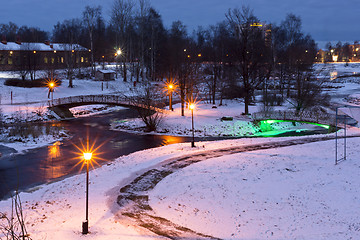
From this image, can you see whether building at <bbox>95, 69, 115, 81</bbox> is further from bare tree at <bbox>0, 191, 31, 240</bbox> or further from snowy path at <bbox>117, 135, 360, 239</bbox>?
bare tree at <bbox>0, 191, 31, 240</bbox>

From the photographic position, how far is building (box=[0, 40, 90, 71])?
231 feet

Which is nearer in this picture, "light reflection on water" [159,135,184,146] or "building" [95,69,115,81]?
"light reflection on water" [159,135,184,146]

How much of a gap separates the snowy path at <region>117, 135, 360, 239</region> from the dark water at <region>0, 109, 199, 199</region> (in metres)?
5.61

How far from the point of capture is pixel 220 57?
64000 millimetres

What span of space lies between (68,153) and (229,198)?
57.3ft

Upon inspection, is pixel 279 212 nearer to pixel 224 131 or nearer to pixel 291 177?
pixel 291 177

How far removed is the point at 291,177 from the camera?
2019cm

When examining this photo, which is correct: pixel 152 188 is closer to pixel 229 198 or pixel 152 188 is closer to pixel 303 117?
pixel 229 198

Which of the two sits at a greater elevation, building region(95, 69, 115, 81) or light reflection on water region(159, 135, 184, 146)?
building region(95, 69, 115, 81)

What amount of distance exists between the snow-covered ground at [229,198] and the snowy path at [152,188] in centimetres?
40

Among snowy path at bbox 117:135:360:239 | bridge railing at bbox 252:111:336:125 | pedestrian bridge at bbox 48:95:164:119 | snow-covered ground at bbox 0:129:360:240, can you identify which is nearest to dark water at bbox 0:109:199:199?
snow-covered ground at bbox 0:129:360:240

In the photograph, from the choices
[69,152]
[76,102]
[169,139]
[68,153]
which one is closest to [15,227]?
[68,153]

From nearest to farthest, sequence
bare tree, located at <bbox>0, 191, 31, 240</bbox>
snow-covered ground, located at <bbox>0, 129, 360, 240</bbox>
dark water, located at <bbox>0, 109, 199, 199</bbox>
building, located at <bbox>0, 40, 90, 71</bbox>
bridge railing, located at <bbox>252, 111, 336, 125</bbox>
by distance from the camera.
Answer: bare tree, located at <bbox>0, 191, 31, 240</bbox> → snow-covered ground, located at <bbox>0, 129, 360, 240</bbox> → dark water, located at <bbox>0, 109, 199, 199</bbox> → bridge railing, located at <bbox>252, 111, 336, 125</bbox> → building, located at <bbox>0, 40, 90, 71</bbox>

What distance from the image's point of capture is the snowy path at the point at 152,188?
13.8 m
